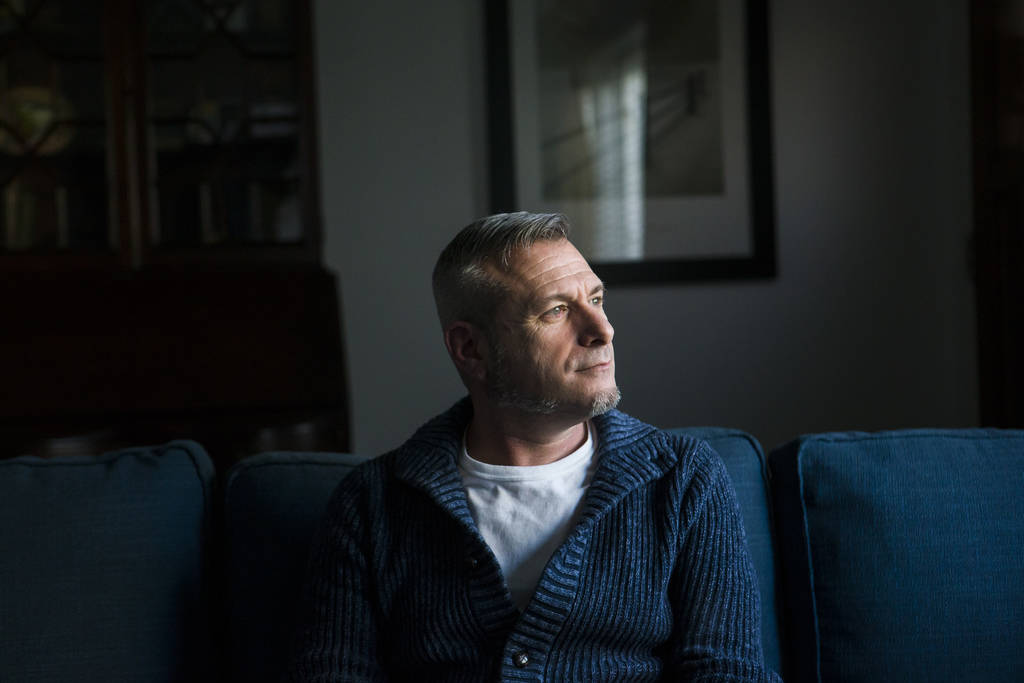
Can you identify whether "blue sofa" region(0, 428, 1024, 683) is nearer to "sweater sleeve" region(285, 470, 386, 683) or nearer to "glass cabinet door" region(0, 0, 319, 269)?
"sweater sleeve" region(285, 470, 386, 683)

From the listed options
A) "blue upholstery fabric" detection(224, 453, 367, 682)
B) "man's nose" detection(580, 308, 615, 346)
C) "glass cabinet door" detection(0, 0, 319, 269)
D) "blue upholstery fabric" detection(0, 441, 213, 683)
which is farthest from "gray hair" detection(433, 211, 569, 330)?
"glass cabinet door" detection(0, 0, 319, 269)

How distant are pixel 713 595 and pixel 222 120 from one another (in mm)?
2106

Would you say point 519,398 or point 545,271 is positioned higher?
point 545,271

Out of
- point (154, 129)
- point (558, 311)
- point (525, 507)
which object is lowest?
point (525, 507)

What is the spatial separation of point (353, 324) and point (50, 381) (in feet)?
2.85

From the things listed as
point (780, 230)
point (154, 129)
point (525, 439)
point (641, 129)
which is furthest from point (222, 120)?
point (525, 439)

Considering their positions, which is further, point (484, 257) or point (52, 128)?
point (52, 128)

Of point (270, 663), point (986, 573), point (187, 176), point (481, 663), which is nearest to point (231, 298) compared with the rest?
point (187, 176)

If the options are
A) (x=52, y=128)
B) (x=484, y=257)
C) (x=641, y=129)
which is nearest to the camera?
(x=484, y=257)

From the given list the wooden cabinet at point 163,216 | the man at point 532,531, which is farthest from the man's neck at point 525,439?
the wooden cabinet at point 163,216

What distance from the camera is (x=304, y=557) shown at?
4.69ft

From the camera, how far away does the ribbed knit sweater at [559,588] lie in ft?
4.07

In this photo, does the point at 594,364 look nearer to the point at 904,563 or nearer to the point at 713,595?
the point at 713,595

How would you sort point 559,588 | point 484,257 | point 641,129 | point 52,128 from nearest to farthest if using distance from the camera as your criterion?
point 559,588 → point 484,257 → point 52,128 → point 641,129
